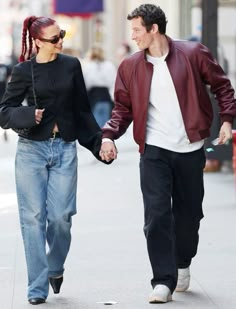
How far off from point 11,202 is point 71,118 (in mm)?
5774

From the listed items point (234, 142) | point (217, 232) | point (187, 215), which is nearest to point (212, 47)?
point (234, 142)

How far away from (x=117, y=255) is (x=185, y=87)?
96.0 inches

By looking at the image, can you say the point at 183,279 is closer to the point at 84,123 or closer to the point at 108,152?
the point at 108,152

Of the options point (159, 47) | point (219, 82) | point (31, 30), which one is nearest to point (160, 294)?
point (219, 82)

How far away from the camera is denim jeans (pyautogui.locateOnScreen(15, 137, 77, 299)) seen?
754 cm

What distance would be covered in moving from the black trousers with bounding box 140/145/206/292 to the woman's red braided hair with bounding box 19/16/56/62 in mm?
986

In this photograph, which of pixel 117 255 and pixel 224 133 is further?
pixel 117 255

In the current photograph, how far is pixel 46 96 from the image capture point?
7.52 metres

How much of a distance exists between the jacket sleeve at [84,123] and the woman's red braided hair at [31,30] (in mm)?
370

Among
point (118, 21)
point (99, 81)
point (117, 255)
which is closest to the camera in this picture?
point (117, 255)

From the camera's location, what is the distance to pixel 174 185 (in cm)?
766

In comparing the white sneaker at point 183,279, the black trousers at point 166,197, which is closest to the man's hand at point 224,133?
the black trousers at point 166,197

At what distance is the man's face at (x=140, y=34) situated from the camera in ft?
24.3

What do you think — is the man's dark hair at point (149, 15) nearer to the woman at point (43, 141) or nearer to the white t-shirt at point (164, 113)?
the white t-shirt at point (164, 113)
